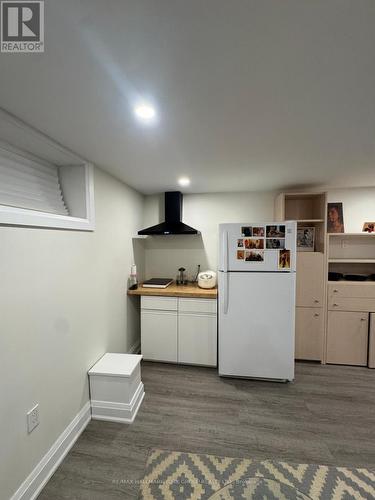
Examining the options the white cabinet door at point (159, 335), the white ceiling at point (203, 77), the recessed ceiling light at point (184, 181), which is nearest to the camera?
the white ceiling at point (203, 77)

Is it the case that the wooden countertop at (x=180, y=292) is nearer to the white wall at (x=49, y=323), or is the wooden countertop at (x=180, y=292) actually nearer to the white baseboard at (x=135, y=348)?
the white wall at (x=49, y=323)

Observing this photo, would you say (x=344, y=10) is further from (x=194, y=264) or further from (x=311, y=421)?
(x=194, y=264)

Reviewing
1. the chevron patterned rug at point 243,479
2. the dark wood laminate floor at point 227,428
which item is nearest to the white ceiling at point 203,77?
the chevron patterned rug at point 243,479

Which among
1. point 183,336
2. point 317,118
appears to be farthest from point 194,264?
point 317,118

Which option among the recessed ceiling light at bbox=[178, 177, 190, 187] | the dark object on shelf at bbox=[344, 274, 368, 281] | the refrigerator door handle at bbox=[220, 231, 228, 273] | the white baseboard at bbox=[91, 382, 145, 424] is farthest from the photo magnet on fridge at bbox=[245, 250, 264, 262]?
the white baseboard at bbox=[91, 382, 145, 424]

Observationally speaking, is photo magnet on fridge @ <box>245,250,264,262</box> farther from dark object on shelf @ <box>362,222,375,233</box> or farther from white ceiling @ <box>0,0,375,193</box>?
dark object on shelf @ <box>362,222,375,233</box>

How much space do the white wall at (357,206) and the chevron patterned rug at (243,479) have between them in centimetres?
259

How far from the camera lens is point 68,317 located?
1699 millimetres

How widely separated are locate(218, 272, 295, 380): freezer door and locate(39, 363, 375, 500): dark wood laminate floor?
18cm

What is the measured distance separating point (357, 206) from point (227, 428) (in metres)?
3.05

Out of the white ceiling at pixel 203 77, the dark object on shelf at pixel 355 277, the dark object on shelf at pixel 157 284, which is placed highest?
the white ceiling at pixel 203 77

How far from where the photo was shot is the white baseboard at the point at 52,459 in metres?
1.29

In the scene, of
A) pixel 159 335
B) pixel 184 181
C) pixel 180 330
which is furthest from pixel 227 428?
pixel 184 181

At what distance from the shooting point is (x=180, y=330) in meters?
2.72
